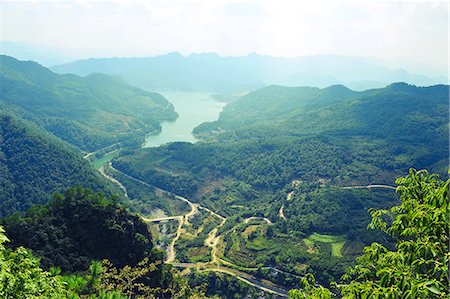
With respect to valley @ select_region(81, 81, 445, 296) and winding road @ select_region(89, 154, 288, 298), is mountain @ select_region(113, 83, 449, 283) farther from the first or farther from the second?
winding road @ select_region(89, 154, 288, 298)

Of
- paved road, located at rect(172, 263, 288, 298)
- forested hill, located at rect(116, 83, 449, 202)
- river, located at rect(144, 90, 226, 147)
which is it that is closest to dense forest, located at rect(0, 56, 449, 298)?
paved road, located at rect(172, 263, 288, 298)

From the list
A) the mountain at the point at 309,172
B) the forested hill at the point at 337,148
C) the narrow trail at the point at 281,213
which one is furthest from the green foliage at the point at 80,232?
the forested hill at the point at 337,148

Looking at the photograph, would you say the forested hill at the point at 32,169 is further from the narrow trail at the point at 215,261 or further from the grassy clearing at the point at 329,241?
the grassy clearing at the point at 329,241

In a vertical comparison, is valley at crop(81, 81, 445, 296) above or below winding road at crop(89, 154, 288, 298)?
above

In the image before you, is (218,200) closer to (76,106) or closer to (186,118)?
(76,106)

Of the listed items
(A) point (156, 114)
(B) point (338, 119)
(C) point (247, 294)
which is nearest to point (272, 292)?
(C) point (247, 294)

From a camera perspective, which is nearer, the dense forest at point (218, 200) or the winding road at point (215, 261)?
the dense forest at point (218, 200)
